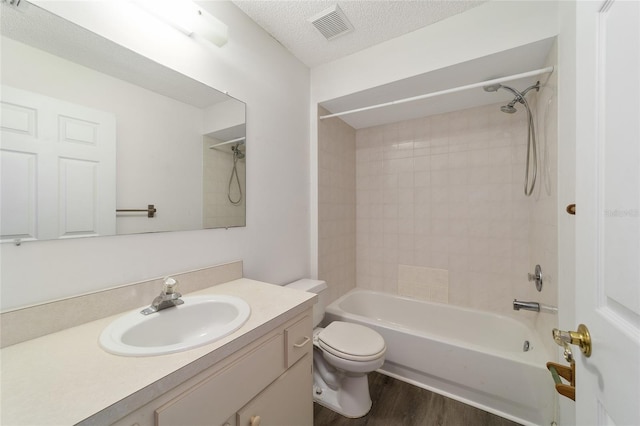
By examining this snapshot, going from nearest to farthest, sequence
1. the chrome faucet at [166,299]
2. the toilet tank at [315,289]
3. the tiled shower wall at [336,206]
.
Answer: the chrome faucet at [166,299] < the toilet tank at [315,289] < the tiled shower wall at [336,206]

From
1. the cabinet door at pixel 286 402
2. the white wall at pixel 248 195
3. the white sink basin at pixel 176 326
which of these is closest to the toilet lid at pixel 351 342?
the cabinet door at pixel 286 402

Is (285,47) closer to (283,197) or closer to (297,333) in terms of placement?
(283,197)

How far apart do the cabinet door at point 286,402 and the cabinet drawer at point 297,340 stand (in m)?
0.04

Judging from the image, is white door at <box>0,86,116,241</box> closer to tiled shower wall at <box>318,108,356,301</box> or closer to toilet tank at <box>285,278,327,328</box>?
toilet tank at <box>285,278,327,328</box>

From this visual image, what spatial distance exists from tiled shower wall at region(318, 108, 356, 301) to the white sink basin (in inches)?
43.9

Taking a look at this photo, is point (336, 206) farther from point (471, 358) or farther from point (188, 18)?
point (188, 18)

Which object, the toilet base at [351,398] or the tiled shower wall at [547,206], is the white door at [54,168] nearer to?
the toilet base at [351,398]

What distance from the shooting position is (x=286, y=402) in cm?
98

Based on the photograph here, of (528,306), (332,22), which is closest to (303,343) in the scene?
(528,306)

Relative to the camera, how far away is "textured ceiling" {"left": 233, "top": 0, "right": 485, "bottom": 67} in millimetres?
1422

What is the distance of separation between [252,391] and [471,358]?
56.5 inches

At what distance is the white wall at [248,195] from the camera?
83cm

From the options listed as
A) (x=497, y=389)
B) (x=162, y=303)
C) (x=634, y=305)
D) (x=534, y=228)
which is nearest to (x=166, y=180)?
(x=162, y=303)

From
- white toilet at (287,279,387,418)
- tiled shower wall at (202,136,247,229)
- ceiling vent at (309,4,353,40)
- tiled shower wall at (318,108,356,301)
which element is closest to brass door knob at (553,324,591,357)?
white toilet at (287,279,387,418)
